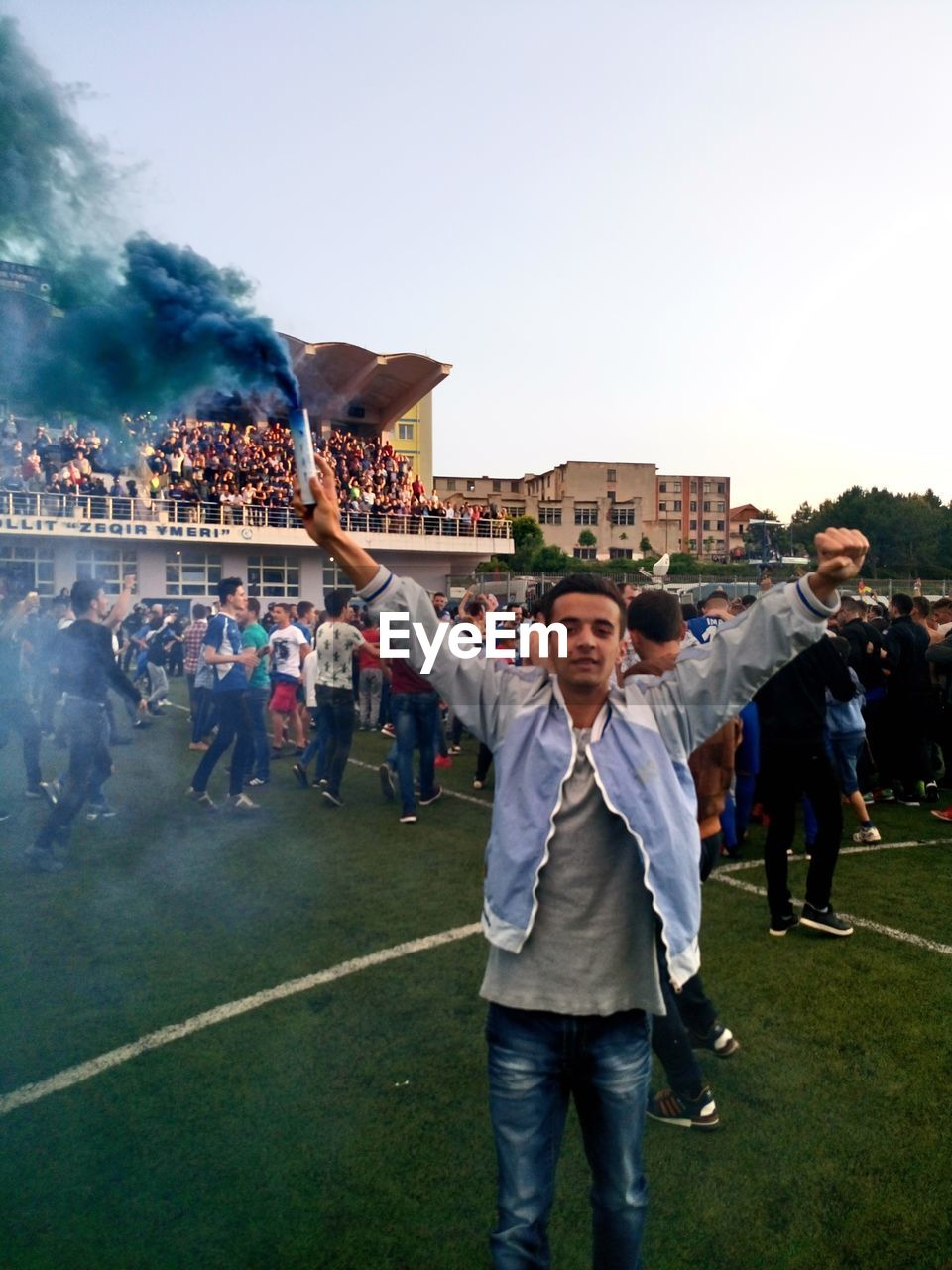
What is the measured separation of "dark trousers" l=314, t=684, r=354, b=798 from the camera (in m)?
9.69

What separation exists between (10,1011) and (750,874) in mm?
5023

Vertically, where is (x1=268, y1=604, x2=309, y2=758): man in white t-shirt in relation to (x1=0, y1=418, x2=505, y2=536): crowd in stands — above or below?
below

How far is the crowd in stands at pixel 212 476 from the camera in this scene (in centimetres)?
1002

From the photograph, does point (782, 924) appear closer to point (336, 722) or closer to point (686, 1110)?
point (686, 1110)

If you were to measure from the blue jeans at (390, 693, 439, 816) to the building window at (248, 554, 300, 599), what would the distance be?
29599 millimetres

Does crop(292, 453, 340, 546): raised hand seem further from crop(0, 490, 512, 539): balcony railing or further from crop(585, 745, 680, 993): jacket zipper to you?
crop(0, 490, 512, 539): balcony railing

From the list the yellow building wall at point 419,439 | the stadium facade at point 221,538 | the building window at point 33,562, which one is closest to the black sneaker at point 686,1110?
the stadium facade at point 221,538

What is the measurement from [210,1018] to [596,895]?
312 centimetres

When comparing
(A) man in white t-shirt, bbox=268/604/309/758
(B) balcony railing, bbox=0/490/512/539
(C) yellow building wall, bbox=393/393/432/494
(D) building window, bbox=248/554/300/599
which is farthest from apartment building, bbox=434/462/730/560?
(A) man in white t-shirt, bbox=268/604/309/758

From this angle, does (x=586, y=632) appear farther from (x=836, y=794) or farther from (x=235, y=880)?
(x=235, y=880)

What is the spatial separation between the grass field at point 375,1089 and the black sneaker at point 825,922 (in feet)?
0.34

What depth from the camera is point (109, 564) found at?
34.8m

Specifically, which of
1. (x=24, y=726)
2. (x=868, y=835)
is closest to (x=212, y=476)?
(x=24, y=726)

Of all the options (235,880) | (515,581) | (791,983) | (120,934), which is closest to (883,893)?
(791,983)
